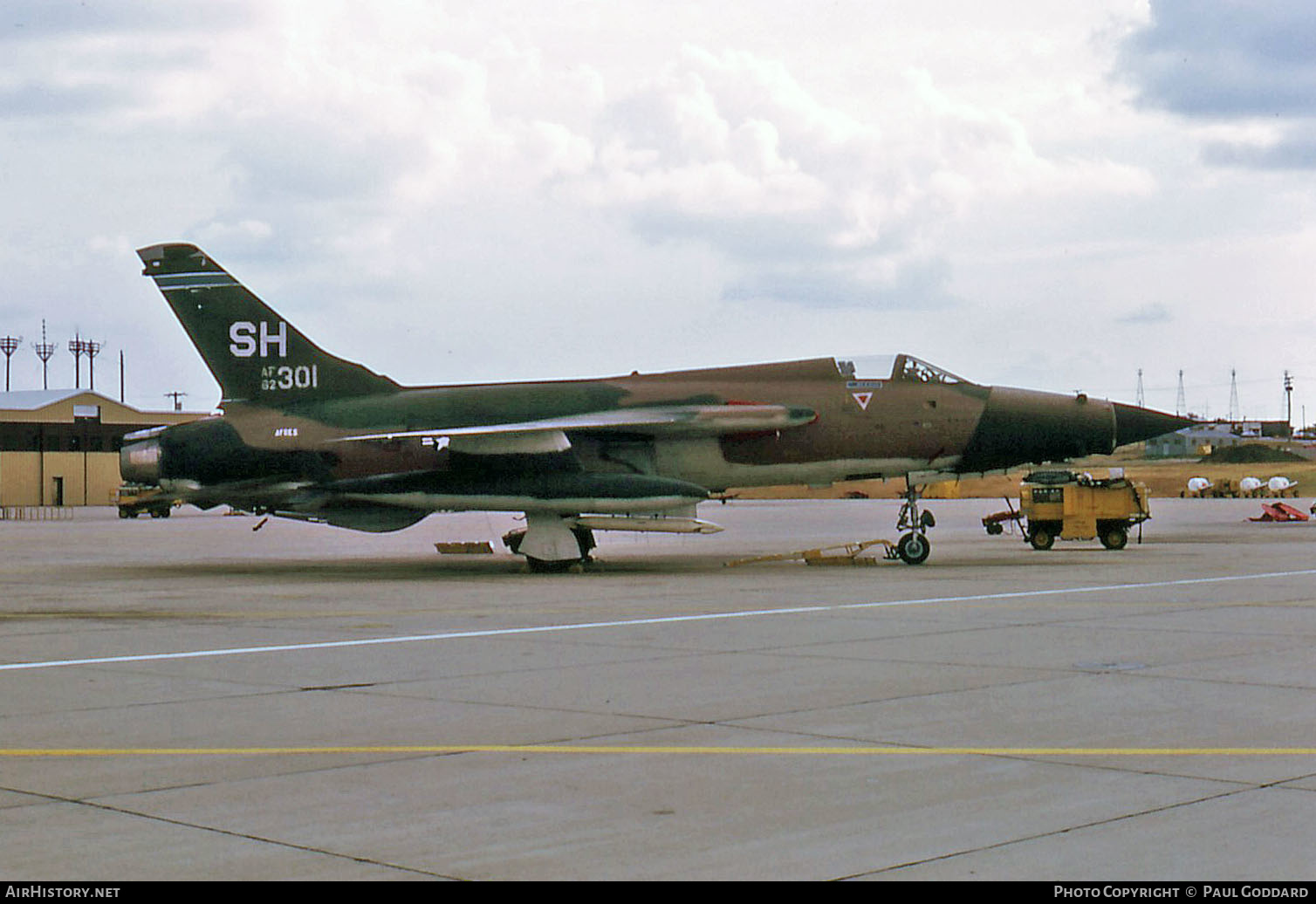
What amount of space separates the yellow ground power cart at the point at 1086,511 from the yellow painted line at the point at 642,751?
22.9m

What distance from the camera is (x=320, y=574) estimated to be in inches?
952

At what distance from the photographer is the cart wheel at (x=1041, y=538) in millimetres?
30172

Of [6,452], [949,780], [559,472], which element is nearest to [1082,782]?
[949,780]

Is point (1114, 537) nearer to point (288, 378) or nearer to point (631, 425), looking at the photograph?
point (631, 425)

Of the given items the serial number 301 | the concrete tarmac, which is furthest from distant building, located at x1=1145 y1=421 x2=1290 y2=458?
the concrete tarmac

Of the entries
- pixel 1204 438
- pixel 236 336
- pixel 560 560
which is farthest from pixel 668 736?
pixel 1204 438

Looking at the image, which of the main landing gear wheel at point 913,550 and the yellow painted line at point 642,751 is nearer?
the yellow painted line at point 642,751

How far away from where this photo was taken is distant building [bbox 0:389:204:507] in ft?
319

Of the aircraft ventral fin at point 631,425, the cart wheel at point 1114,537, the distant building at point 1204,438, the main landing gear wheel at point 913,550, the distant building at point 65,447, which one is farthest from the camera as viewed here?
the distant building at point 1204,438

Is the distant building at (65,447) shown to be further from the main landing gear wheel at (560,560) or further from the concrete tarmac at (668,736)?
the concrete tarmac at (668,736)

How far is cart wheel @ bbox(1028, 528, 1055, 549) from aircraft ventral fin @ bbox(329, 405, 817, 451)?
8184mm

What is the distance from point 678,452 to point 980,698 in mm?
15142

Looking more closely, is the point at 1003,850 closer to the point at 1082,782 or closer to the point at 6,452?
the point at 1082,782

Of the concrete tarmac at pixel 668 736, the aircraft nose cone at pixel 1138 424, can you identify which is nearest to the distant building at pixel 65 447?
the aircraft nose cone at pixel 1138 424
